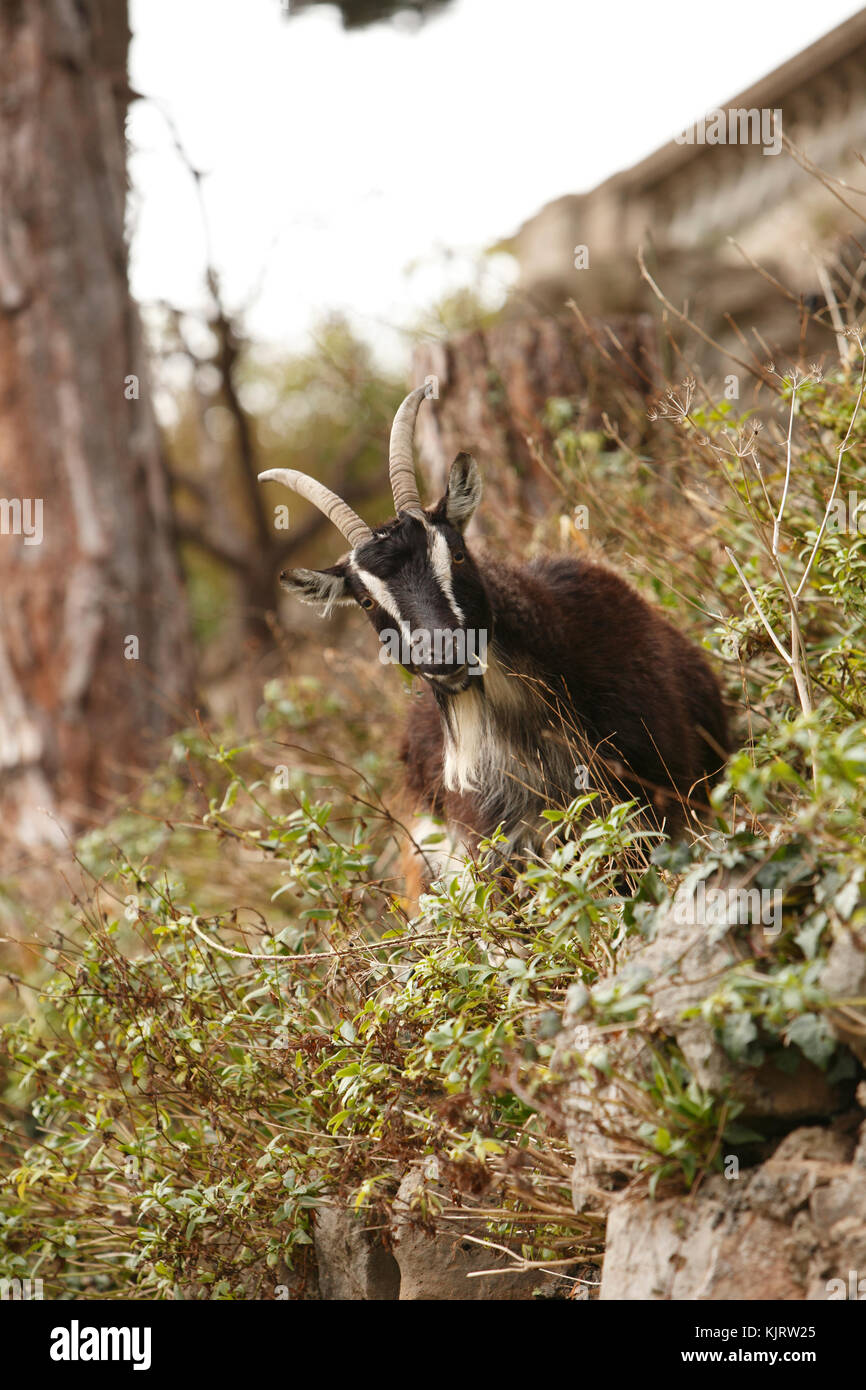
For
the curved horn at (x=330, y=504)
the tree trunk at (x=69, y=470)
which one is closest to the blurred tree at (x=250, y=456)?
the tree trunk at (x=69, y=470)

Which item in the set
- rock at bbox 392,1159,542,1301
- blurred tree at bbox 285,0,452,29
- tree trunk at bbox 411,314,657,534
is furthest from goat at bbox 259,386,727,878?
blurred tree at bbox 285,0,452,29

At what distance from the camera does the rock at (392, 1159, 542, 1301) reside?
3428mm

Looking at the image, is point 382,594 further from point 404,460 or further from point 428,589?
point 404,460

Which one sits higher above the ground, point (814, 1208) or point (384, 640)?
point (384, 640)

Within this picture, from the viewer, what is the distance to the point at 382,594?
4.37 metres

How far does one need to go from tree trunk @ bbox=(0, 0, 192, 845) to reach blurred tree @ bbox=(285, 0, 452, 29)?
2.17 metres

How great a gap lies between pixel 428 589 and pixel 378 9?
692 centimetres

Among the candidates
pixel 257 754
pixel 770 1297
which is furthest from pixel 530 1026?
pixel 257 754

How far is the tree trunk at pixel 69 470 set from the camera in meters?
9.27

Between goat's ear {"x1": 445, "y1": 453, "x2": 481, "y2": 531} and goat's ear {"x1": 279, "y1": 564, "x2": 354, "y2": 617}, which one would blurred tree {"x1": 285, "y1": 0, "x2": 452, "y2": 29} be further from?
goat's ear {"x1": 279, "y1": 564, "x2": 354, "y2": 617}

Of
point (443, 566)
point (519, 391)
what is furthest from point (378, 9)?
point (443, 566)
